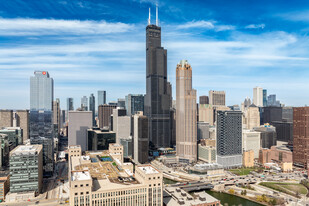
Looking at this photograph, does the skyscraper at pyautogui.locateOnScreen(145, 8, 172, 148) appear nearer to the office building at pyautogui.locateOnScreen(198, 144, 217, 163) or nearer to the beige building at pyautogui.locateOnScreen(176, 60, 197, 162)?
the beige building at pyautogui.locateOnScreen(176, 60, 197, 162)

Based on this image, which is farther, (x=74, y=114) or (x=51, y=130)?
(x=74, y=114)

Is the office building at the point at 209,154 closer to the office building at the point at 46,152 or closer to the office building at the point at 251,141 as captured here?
the office building at the point at 251,141

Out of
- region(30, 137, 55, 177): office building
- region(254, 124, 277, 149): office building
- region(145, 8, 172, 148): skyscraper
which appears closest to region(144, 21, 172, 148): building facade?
region(145, 8, 172, 148): skyscraper

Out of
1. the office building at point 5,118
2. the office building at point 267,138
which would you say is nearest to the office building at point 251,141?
the office building at point 267,138

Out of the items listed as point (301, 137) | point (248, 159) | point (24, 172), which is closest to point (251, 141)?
Answer: point (248, 159)

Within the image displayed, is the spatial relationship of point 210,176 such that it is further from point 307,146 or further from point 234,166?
point 307,146

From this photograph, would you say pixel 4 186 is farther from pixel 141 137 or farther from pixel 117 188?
pixel 141 137

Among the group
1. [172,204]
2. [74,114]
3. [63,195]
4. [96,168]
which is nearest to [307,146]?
[172,204]
